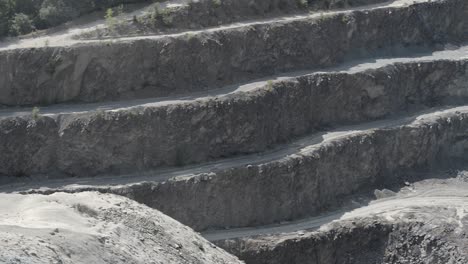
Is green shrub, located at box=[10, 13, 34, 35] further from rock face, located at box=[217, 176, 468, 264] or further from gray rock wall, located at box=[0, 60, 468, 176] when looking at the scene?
rock face, located at box=[217, 176, 468, 264]

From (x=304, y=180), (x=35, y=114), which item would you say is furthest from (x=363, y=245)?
(x=35, y=114)

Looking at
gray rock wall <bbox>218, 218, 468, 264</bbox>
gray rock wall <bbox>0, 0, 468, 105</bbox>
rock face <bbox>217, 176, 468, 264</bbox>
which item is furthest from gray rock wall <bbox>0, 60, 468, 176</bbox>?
gray rock wall <bbox>218, 218, 468, 264</bbox>

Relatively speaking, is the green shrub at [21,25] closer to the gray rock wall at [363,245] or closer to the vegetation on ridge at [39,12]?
the vegetation on ridge at [39,12]

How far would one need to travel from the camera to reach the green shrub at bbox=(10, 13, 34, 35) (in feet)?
161

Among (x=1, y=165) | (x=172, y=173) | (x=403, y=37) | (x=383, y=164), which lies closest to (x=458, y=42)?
(x=403, y=37)

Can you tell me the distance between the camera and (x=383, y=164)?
4759 cm

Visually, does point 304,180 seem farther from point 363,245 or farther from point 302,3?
point 302,3

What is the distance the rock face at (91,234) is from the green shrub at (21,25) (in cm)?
2506

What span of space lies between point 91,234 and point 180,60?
2555 centimetres

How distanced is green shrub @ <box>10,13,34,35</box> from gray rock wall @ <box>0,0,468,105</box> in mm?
4873

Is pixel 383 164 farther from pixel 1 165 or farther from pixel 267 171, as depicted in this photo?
pixel 1 165

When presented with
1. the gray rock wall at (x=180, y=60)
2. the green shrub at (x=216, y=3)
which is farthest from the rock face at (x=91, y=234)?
the green shrub at (x=216, y=3)

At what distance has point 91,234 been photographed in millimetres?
21875

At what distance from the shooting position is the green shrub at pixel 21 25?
4900 centimetres
